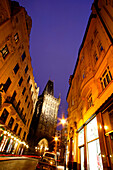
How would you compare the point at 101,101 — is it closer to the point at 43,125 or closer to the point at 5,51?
the point at 5,51

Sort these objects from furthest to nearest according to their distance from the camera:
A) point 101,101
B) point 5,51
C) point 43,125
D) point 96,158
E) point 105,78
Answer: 1. point 43,125
2. point 5,51
3. point 105,78
4. point 101,101
5. point 96,158

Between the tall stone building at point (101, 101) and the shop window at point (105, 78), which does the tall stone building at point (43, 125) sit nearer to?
the tall stone building at point (101, 101)

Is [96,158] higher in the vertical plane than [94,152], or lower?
A: lower

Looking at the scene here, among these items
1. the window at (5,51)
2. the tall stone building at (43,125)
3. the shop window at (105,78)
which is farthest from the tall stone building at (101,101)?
the tall stone building at (43,125)

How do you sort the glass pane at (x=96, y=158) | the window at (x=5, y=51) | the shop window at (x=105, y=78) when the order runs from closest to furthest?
the glass pane at (x=96, y=158), the shop window at (x=105, y=78), the window at (x=5, y=51)

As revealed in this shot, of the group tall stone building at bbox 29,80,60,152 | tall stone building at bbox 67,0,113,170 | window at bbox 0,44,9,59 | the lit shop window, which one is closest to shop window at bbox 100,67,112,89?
tall stone building at bbox 67,0,113,170

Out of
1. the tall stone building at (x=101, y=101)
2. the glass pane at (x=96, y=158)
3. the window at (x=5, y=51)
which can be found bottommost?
the glass pane at (x=96, y=158)

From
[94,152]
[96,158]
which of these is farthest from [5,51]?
[96,158]

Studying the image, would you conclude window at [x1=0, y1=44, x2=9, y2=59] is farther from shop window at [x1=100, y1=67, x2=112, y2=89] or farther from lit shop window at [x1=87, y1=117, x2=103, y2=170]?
lit shop window at [x1=87, y1=117, x2=103, y2=170]

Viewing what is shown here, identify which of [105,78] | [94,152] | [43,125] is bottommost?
[94,152]

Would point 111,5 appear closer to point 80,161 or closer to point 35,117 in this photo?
point 80,161

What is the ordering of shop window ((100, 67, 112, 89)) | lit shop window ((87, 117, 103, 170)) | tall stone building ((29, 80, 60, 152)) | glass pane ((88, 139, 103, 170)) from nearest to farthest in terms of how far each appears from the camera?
glass pane ((88, 139, 103, 170)) → lit shop window ((87, 117, 103, 170)) → shop window ((100, 67, 112, 89)) → tall stone building ((29, 80, 60, 152))

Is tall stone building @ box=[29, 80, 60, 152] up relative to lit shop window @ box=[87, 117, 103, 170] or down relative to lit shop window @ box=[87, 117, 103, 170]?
up

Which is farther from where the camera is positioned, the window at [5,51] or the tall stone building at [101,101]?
the window at [5,51]
